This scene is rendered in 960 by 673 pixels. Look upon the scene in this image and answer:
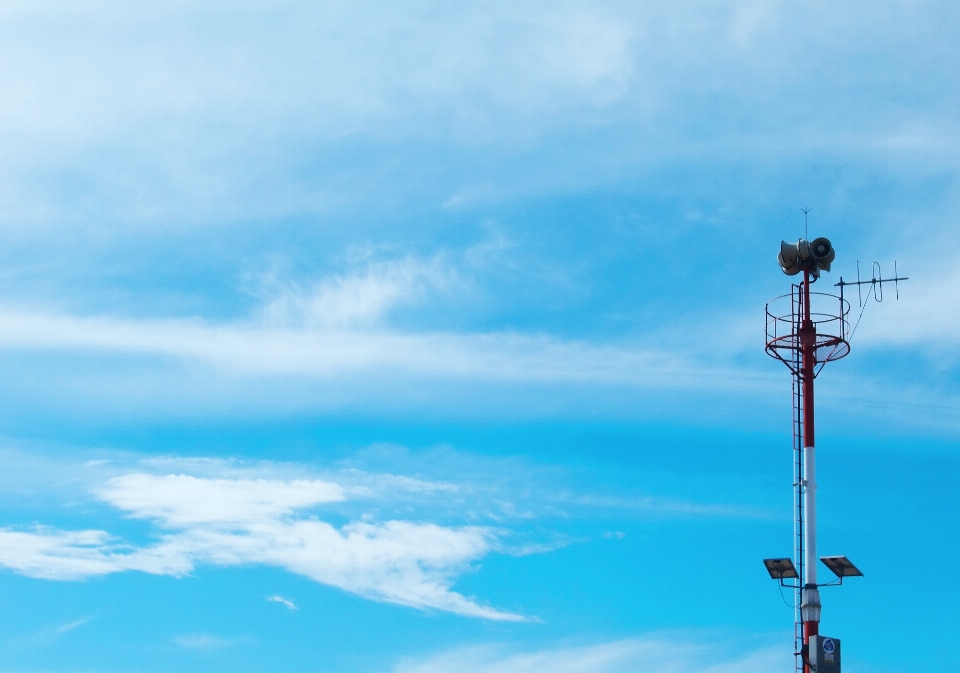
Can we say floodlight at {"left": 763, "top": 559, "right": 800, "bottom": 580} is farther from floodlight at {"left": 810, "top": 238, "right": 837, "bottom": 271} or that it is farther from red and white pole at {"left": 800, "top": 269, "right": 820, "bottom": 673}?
floodlight at {"left": 810, "top": 238, "right": 837, "bottom": 271}

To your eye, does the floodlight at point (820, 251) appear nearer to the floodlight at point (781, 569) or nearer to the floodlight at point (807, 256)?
the floodlight at point (807, 256)

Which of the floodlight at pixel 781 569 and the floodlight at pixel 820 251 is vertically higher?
the floodlight at pixel 820 251

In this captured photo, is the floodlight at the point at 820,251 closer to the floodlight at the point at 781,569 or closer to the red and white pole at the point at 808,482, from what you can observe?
the red and white pole at the point at 808,482

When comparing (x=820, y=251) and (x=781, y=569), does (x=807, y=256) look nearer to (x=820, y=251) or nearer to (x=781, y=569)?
(x=820, y=251)

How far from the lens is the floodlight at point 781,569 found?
203ft

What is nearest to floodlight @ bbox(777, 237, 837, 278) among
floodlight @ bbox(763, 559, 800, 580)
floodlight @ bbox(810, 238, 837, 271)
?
floodlight @ bbox(810, 238, 837, 271)

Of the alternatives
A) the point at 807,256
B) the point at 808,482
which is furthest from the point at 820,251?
the point at 808,482

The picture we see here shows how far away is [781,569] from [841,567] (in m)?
2.60

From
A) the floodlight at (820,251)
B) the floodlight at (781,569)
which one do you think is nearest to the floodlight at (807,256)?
the floodlight at (820,251)

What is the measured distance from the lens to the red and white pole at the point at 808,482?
2403 inches

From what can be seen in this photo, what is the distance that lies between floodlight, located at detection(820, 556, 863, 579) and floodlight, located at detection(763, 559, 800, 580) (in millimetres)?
1505

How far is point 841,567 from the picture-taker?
61438 millimetres

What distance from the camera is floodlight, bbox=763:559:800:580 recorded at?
2434 inches

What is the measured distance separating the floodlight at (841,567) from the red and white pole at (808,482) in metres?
0.70
